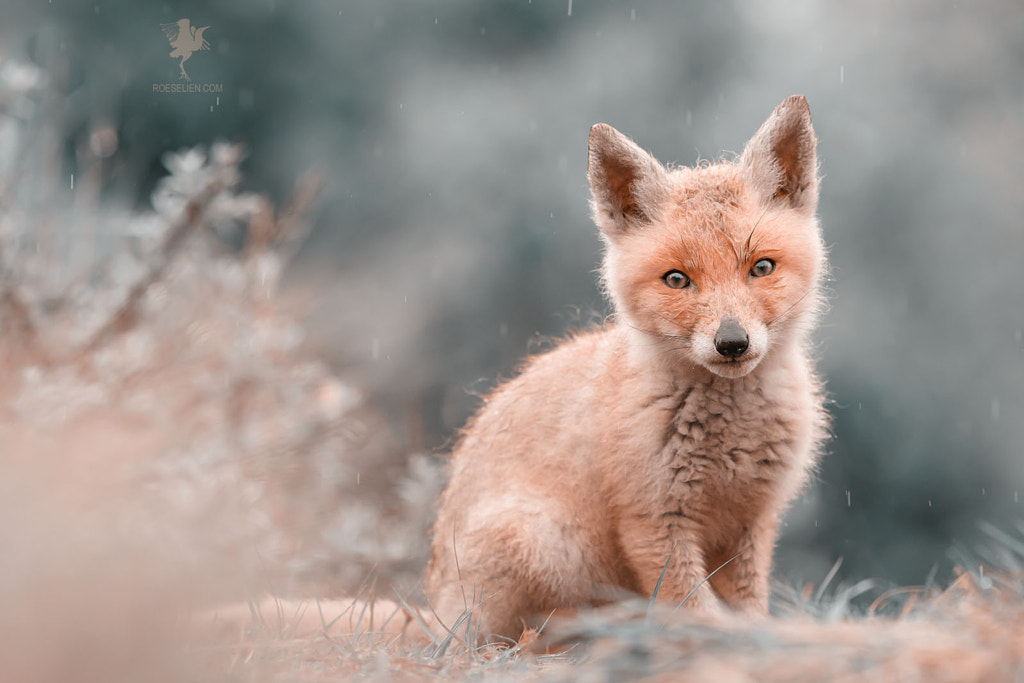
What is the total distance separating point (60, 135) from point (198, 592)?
3596 millimetres

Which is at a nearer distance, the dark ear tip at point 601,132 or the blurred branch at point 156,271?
the dark ear tip at point 601,132

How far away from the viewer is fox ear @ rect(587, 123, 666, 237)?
9.23 feet

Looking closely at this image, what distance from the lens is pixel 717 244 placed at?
255cm

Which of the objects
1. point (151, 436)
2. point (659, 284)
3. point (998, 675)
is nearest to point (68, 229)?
point (151, 436)

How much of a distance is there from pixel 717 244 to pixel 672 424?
662mm

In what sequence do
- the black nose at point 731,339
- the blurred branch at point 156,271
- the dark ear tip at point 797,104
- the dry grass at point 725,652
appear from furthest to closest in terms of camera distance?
the blurred branch at point 156,271, the dark ear tip at point 797,104, the black nose at point 731,339, the dry grass at point 725,652

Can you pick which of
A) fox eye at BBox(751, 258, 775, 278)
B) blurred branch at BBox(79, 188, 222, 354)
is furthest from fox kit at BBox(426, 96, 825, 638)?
blurred branch at BBox(79, 188, 222, 354)

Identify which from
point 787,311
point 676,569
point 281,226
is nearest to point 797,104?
point 787,311

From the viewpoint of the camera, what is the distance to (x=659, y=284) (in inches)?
103

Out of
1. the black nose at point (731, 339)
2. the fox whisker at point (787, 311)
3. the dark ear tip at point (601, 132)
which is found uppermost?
the dark ear tip at point (601, 132)

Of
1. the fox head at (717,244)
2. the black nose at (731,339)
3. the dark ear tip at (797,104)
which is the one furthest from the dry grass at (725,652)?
the dark ear tip at (797,104)

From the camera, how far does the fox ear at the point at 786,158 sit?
2766 mm

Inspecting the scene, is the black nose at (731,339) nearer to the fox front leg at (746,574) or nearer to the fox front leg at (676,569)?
the fox front leg at (676,569)

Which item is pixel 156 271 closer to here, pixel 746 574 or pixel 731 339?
pixel 731 339
